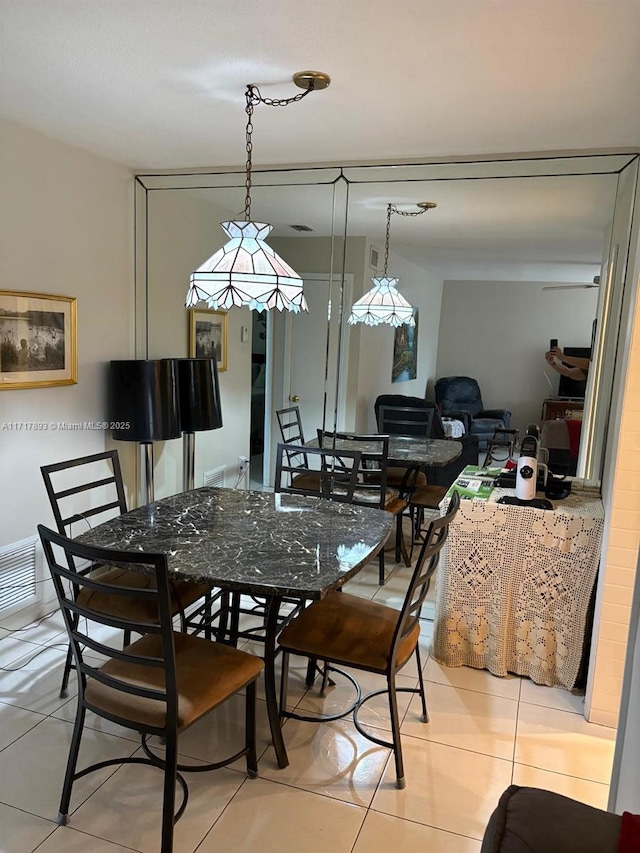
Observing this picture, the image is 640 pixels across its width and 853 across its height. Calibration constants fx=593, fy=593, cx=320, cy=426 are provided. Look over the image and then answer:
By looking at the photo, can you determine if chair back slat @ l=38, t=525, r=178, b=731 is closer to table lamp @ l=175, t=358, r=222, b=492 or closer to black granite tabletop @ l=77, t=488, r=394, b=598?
black granite tabletop @ l=77, t=488, r=394, b=598

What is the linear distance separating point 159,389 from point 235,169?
1.37m

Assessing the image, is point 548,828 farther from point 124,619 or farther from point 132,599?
point 132,599

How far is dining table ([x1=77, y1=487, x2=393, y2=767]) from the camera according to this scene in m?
1.89

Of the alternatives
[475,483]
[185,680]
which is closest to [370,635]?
[185,680]

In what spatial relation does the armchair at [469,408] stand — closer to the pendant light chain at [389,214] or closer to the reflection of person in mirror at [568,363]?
the reflection of person in mirror at [568,363]

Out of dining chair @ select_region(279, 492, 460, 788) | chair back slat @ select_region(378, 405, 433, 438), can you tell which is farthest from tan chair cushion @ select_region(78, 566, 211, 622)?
chair back slat @ select_region(378, 405, 433, 438)

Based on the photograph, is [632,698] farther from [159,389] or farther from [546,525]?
Answer: [159,389]

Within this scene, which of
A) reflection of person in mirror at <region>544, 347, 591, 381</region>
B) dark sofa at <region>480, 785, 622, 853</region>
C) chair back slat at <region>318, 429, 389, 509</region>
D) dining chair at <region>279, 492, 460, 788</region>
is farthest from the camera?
chair back slat at <region>318, 429, 389, 509</region>

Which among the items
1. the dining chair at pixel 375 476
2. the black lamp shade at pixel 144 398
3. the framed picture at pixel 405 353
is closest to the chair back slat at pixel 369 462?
the dining chair at pixel 375 476

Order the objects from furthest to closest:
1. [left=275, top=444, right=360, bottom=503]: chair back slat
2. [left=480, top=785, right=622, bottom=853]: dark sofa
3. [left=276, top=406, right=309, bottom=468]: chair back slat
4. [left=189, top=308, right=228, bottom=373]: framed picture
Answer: [left=189, top=308, right=228, bottom=373]: framed picture → [left=276, top=406, right=309, bottom=468]: chair back slat → [left=275, top=444, right=360, bottom=503]: chair back slat → [left=480, top=785, right=622, bottom=853]: dark sofa

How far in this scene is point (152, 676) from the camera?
6.04ft

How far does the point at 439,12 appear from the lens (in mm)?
1631

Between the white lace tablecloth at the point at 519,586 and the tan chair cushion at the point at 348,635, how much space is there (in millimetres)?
575

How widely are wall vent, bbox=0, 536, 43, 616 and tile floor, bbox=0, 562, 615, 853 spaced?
0.35 metres
